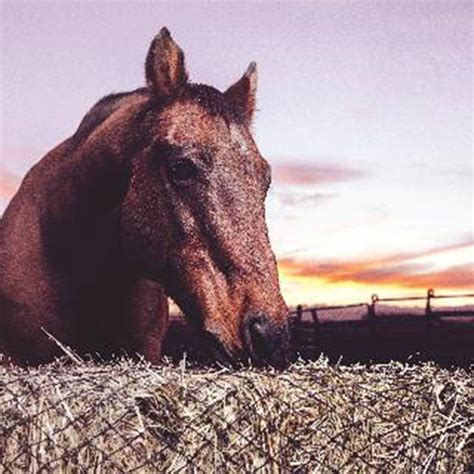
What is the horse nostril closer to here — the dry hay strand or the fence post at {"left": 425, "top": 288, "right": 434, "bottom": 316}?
the dry hay strand

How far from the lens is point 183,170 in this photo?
4789mm

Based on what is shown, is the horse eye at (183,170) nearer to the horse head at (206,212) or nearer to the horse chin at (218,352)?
the horse head at (206,212)

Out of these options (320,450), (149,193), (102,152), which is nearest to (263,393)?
(320,450)

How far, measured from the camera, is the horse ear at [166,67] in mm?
5215

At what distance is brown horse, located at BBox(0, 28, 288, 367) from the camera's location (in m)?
4.37

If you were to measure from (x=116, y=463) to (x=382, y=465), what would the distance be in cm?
91

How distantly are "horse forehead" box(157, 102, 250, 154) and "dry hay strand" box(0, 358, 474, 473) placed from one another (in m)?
1.43

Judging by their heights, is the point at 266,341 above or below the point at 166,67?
below

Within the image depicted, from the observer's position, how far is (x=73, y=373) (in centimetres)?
391

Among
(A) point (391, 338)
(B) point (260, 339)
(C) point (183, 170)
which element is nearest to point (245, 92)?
(C) point (183, 170)

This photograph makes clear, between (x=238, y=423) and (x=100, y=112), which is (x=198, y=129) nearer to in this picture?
(x=100, y=112)

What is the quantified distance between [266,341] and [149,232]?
1.33 meters

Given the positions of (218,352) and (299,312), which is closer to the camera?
(218,352)

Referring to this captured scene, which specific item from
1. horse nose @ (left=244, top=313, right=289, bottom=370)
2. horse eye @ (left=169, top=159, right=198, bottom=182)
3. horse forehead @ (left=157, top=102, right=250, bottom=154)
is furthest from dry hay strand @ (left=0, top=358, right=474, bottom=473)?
horse forehead @ (left=157, top=102, right=250, bottom=154)
